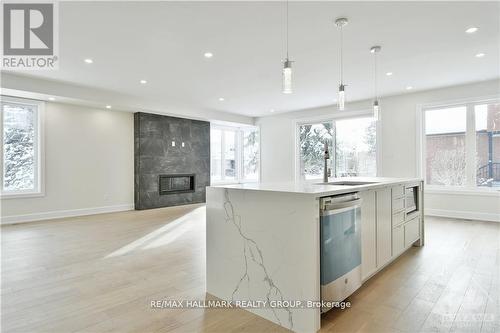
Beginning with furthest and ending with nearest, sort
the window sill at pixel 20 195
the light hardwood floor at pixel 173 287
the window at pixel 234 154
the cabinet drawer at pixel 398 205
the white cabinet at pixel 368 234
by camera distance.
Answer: the window at pixel 234 154
the window sill at pixel 20 195
the cabinet drawer at pixel 398 205
the white cabinet at pixel 368 234
the light hardwood floor at pixel 173 287

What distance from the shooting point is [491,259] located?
3.16 metres

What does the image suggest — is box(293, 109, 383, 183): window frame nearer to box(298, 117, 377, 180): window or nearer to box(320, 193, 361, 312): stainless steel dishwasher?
box(298, 117, 377, 180): window

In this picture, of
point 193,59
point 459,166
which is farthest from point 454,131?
point 193,59

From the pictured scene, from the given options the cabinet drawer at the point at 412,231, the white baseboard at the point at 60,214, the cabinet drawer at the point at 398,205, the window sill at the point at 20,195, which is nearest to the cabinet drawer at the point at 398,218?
the cabinet drawer at the point at 398,205

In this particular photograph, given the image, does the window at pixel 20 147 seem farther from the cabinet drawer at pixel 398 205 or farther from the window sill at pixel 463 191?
the window sill at pixel 463 191

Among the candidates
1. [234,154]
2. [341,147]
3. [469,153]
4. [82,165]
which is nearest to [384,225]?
A: [469,153]

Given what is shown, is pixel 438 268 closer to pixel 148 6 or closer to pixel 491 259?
pixel 491 259

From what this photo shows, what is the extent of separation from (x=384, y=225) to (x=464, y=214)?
4.19 m

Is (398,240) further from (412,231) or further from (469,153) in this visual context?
(469,153)

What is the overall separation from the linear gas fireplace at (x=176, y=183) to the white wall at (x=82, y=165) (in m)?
0.77

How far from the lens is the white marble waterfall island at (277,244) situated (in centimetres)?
178

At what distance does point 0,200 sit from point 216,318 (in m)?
5.55

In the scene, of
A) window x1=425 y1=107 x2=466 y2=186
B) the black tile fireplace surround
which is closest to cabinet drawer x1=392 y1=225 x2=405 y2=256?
window x1=425 y1=107 x2=466 y2=186
